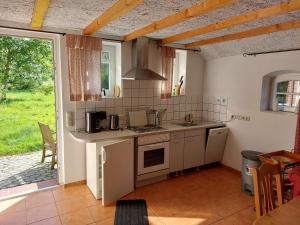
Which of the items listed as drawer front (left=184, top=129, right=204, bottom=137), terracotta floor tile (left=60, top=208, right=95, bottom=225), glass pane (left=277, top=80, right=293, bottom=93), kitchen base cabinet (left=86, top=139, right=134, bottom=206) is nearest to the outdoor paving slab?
kitchen base cabinet (left=86, top=139, right=134, bottom=206)

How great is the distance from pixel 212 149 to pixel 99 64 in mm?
2254

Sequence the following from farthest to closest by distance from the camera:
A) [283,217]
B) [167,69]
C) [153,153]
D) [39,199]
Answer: [167,69]
[153,153]
[39,199]
[283,217]

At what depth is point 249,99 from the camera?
11.3 ft

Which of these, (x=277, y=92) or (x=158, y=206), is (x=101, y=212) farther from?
(x=277, y=92)

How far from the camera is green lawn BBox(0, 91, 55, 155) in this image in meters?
4.71

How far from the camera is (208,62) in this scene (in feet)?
13.4

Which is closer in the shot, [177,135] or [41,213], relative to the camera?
[41,213]

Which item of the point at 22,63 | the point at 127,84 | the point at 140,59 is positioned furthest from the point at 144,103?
the point at 22,63

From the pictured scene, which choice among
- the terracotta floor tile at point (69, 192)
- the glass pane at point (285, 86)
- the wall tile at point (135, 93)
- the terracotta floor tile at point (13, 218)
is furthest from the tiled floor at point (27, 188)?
the glass pane at point (285, 86)

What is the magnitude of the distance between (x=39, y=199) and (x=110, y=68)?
6.63 ft

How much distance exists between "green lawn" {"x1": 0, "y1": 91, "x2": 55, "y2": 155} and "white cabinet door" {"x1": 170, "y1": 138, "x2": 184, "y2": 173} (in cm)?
278

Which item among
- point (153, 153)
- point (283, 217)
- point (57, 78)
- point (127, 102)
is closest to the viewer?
point (283, 217)

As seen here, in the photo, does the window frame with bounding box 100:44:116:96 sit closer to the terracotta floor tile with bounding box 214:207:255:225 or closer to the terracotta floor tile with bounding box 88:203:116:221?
the terracotta floor tile with bounding box 88:203:116:221

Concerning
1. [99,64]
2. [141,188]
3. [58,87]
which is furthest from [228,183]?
[58,87]
